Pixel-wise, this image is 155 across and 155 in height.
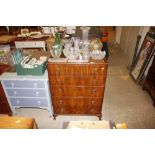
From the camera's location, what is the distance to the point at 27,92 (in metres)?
2.47

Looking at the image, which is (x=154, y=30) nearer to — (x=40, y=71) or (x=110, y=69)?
(x=110, y=69)

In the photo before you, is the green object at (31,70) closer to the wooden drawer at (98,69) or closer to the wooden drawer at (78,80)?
the wooden drawer at (78,80)

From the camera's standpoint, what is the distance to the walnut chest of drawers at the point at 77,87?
2139mm

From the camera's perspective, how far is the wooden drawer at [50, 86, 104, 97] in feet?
7.74

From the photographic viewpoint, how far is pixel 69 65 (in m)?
2.12

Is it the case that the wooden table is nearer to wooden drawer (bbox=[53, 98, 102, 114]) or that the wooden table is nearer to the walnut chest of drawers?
the walnut chest of drawers

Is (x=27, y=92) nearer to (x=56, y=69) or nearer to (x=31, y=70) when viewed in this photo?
(x=31, y=70)

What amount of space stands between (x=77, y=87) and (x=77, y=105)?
0.38 m

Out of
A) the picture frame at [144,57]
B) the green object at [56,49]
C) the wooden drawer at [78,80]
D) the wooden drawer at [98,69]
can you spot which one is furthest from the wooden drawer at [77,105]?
the picture frame at [144,57]

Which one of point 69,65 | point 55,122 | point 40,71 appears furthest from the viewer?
point 55,122

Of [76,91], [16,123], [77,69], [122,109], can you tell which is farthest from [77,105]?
[16,123]

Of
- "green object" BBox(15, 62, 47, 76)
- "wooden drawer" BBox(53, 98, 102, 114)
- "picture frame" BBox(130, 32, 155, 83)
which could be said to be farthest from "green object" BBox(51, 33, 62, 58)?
"picture frame" BBox(130, 32, 155, 83)
